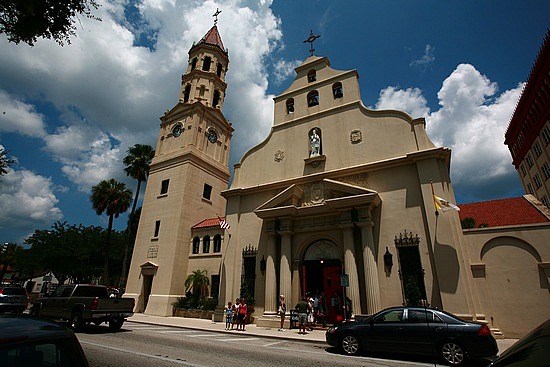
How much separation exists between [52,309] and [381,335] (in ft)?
46.6

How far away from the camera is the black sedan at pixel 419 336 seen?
24.0 feet

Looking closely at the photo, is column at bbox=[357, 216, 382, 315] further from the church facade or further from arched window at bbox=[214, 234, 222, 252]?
arched window at bbox=[214, 234, 222, 252]

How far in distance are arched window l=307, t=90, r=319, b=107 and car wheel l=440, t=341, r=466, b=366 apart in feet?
→ 56.5

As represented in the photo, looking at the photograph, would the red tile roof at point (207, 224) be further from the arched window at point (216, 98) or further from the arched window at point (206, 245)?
the arched window at point (216, 98)

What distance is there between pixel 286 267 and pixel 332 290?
2955 mm

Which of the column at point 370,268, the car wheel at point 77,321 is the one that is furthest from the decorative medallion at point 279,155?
the car wheel at point 77,321

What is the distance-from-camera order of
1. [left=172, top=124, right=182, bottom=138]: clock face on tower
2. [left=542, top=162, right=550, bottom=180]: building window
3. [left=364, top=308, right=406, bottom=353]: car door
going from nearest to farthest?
1. [left=364, top=308, right=406, bottom=353]: car door
2. [left=542, top=162, right=550, bottom=180]: building window
3. [left=172, top=124, right=182, bottom=138]: clock face on tower

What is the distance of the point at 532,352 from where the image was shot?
1891mm

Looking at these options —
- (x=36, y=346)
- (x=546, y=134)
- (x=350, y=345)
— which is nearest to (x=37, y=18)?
(x=36, y=346)

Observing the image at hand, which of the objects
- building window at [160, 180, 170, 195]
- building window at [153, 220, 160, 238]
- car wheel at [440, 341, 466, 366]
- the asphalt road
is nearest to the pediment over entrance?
the asphalt road

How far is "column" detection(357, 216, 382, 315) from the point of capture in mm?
13304

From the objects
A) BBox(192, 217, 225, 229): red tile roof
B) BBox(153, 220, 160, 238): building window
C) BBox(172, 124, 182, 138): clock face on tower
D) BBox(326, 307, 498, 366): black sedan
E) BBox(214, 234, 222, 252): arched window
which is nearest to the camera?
BBox(326, 307, 498, 366): black sedan

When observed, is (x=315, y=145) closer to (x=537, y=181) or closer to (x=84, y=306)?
(x=84, y=306)

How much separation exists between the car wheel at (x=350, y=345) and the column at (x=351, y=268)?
508 cm
